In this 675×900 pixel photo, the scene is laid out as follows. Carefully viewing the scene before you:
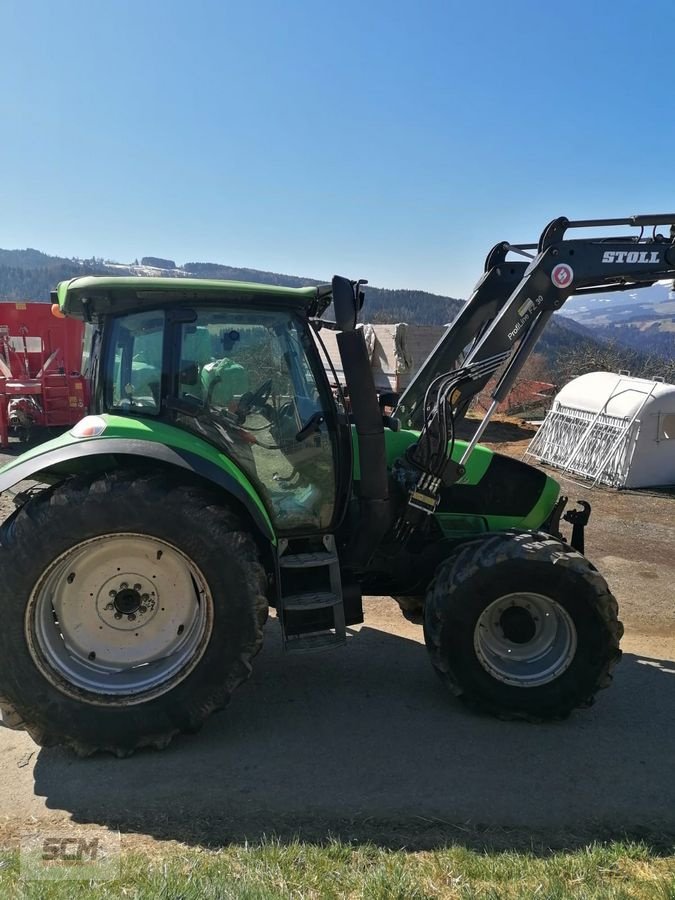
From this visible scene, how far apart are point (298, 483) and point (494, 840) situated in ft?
6.30

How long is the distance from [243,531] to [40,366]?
1074 cm

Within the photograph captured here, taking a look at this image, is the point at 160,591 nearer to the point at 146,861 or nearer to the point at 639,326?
the point at 146,861

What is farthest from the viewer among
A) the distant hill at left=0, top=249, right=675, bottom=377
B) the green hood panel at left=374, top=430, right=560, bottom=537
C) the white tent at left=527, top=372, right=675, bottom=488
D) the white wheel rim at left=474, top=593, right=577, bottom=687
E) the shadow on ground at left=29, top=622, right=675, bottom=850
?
the distant hill at left=0, top=249, right=675, bottom=377

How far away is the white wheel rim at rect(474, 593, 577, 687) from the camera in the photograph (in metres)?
3.68

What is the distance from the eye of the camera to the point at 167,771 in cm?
317

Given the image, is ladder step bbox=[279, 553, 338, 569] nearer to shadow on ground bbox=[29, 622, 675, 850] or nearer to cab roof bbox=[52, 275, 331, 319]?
shadow on ground bbox=[29, 622, 675, 850]

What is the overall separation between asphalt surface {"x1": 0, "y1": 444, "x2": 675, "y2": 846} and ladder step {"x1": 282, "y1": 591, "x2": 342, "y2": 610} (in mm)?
683

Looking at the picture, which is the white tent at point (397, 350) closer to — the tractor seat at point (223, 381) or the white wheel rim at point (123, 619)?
the tractor seat at point (223, 381)

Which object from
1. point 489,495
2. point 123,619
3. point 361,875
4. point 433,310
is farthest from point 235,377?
point 433,310

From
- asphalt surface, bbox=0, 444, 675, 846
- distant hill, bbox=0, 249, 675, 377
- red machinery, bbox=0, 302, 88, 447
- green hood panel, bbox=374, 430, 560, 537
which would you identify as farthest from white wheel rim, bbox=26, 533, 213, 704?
distant hill, bbox=0, 249, 675, 377

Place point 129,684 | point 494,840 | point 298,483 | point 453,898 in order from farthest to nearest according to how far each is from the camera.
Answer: point 298,483
point 129,684
point 494,840
point 453,898

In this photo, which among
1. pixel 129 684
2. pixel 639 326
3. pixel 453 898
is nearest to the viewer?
pixel 453 898

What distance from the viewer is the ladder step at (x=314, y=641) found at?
3465 millimetres

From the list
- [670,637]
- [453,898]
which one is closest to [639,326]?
[670,637]
